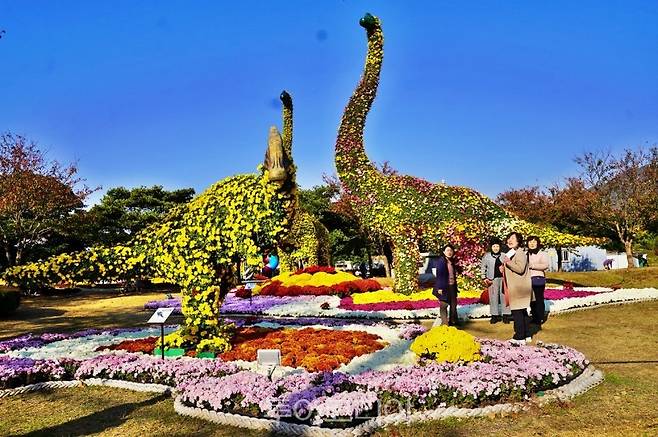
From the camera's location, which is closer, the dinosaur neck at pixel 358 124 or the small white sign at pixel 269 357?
the small white sign at pixel 269 357

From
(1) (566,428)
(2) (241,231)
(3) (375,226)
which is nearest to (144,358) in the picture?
(2) (241,231)

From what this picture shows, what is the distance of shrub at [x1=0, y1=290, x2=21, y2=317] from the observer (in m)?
19.0

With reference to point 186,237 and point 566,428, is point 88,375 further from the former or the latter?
point 566,428

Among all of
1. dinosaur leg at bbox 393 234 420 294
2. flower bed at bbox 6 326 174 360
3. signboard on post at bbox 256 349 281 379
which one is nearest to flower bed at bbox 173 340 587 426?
signboard on post at bbox 256 349 281 379

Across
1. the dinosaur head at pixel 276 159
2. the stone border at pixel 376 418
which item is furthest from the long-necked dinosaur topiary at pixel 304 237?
the stone border at pixel 376 418

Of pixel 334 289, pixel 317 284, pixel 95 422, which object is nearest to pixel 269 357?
pixel 95 422

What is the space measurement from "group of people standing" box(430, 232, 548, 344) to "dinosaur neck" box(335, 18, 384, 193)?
23.1ft

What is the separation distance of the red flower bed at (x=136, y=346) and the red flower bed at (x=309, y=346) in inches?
66.2

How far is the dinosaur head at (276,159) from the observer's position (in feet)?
31.1

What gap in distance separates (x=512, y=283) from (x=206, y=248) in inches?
232

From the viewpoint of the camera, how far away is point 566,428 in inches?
239

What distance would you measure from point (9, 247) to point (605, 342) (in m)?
33.2

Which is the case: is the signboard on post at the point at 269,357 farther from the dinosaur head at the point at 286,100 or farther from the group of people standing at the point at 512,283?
the dinosaur head at the point at 286,100

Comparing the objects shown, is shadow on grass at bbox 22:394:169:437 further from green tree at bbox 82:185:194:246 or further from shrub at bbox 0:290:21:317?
green tree at bbox 82:185:194:246
